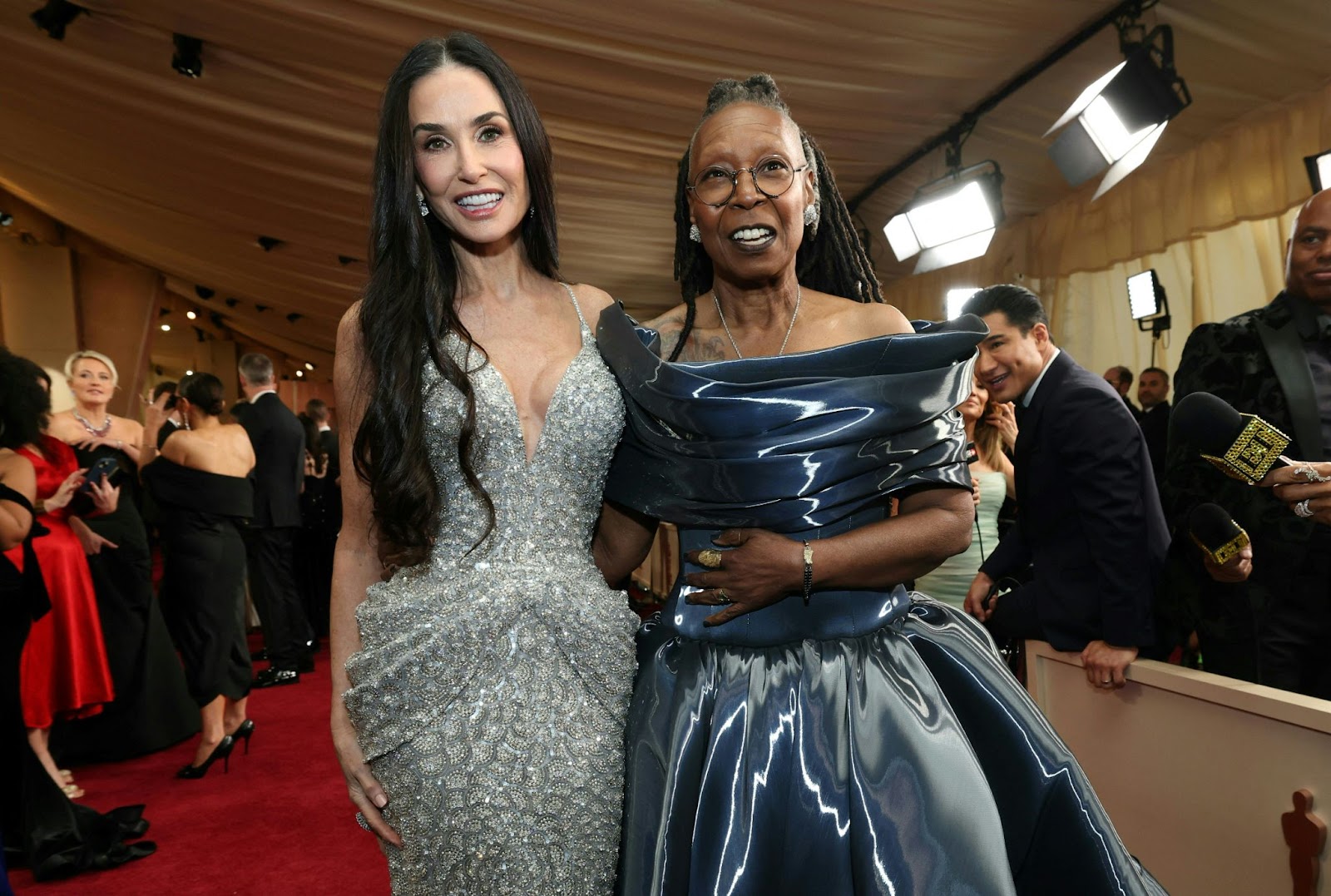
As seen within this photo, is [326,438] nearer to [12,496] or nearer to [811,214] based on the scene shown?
[12,496]

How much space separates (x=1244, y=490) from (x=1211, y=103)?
349 cm

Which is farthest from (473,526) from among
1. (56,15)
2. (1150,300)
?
(1150,300)

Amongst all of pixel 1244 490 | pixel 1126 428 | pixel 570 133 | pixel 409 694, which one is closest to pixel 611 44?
pixel 570 133

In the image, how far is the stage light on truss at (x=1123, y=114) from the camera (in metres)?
4.35

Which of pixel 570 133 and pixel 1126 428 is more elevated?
pixel 570 133

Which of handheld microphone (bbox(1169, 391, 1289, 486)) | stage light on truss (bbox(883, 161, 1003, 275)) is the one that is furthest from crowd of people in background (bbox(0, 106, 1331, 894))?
stage light on truss (bbox(883, 161, 1003, 275))

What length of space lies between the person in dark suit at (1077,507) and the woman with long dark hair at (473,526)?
156cm

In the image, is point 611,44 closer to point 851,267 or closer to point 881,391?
point 851,267

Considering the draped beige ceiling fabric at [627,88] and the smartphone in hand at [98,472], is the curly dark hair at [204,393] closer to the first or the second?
the smartphone in hand at [98,472]

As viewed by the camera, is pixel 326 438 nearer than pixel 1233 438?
No

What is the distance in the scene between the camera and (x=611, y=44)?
4293mm

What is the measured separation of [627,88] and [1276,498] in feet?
11.3

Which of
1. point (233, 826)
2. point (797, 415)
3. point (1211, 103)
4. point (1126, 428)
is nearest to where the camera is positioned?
point (797, 415)

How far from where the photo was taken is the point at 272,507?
6.56 meters
